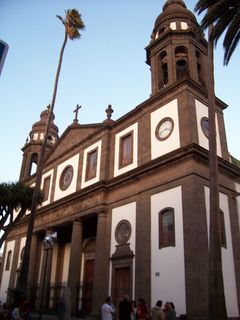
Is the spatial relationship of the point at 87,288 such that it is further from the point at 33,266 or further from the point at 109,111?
the point at 109,111

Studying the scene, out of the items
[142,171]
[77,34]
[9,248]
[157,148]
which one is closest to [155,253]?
[142,171]

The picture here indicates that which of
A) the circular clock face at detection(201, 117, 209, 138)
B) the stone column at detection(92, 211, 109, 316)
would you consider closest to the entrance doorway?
the stone column at detection(92, 211, 109, 316)

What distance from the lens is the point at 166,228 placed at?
1714 cm

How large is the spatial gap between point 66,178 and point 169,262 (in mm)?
13723

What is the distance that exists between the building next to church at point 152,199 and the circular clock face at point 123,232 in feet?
0.20

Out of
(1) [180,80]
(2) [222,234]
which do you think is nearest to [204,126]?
(1) [180,80]

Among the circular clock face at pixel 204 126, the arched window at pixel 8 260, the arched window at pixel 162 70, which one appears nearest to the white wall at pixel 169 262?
the circular clock face at pixel 204 126

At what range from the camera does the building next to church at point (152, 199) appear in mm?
15930

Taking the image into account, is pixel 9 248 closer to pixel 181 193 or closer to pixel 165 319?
pixel 181 193

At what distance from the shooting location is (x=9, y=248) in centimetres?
3309

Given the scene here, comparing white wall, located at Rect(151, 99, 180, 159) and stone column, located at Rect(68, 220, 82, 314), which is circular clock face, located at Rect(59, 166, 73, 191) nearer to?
stone column, located at Rect(68, 220, 82, 314)

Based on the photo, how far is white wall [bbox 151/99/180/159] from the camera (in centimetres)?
1883

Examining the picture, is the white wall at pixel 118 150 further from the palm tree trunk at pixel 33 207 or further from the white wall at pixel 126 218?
the palm tree trunk at pixel 33 207

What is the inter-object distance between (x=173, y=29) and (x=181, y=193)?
1303cm
